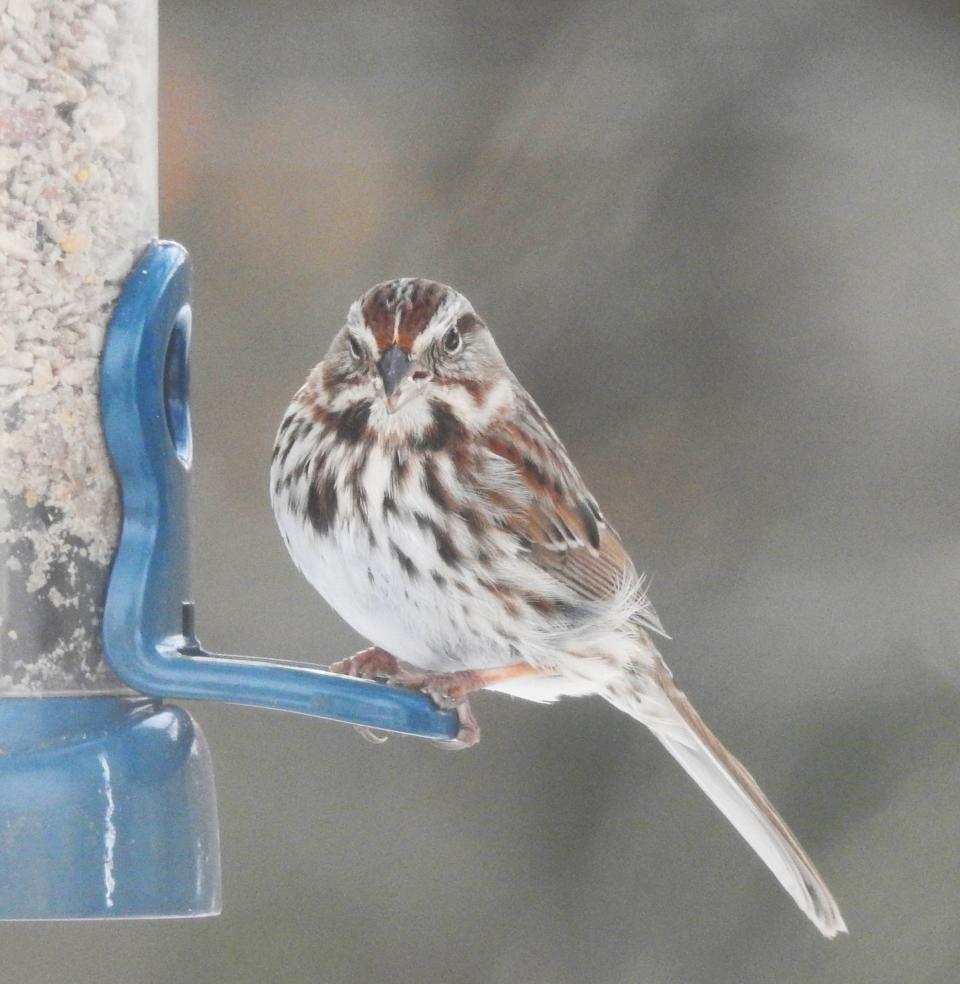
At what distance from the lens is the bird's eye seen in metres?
4.24

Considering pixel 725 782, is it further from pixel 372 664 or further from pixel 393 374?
pixel 393 374

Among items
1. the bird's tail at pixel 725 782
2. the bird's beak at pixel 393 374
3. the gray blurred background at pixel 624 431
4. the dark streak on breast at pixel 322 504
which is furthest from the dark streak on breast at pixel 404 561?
the gray blurred background at pixel 624 431

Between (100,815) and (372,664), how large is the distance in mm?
934

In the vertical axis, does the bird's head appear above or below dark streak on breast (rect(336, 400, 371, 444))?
above

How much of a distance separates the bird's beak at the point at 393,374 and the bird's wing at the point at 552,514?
0.31 meters

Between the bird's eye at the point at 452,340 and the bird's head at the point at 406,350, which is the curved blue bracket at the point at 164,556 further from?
the bird's eye at the point at 452,340

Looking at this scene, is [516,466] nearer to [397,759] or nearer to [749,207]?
[397,759]

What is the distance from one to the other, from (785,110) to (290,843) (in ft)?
9.18

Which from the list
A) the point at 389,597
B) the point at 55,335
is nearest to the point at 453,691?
the point at 389,597

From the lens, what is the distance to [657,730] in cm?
489

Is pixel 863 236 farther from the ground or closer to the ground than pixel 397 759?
farther from the ground

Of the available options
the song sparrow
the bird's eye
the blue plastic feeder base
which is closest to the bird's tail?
the song sparrow

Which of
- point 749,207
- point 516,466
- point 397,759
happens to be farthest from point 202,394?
point 516,466

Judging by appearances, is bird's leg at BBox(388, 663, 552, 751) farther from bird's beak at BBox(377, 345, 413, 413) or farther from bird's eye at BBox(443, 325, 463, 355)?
bird's eye at BBox(443, 325, 463, 355)
